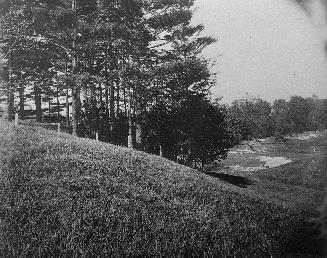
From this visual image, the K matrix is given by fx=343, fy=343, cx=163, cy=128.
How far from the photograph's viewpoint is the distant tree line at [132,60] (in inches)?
981

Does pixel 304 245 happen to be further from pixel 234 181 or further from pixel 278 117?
pixel 278 117

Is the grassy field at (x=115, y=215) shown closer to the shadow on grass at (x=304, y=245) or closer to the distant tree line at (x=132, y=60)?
the shadow on grass at (x=304, y=245)

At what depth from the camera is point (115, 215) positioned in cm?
850

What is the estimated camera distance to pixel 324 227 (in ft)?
16.9

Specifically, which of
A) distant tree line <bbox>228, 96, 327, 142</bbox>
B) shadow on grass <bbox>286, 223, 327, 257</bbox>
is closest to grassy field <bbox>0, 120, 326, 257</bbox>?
shadow on grass <bbox>286, 223, 327, 257</bbox>

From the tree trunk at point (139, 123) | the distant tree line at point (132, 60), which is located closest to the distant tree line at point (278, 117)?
the distant tree line at point (132, 60)

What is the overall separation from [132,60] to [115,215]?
2008cm

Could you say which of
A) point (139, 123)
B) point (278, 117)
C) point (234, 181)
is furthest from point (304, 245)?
point (278, 117)

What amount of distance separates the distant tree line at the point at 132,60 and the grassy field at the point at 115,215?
12.7 metres

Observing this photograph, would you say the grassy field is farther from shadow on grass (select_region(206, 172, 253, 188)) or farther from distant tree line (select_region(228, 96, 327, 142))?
distant tree line (select_region(228, 96, 327, 142))

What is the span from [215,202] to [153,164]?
5253 millimetres

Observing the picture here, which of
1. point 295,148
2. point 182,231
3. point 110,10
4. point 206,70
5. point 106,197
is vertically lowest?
point 295,148

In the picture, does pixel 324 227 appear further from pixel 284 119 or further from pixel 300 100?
pixel 300 100

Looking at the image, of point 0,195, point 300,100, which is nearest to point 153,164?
point 0,195
